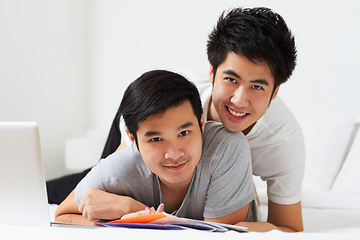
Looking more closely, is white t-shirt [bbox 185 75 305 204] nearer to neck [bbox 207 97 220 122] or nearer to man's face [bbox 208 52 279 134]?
neck [bbox 207 97 220 122]

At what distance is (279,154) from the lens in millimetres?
1625

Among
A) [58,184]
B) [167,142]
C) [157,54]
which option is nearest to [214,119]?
[167,142]

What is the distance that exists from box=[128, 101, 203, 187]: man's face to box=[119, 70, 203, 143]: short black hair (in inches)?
0.8

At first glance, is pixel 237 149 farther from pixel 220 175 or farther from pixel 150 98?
pixel 150 98

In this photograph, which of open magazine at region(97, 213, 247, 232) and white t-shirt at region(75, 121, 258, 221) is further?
white t-shirt at region(75, 121, 258, 221)

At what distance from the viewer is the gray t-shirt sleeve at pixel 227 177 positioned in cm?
130

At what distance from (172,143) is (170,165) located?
0.22ft

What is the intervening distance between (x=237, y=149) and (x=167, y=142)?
0.25 m

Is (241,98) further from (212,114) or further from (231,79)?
(212,114)

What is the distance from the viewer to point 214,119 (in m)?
1.63

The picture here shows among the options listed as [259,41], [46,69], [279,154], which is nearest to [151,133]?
[259,41]

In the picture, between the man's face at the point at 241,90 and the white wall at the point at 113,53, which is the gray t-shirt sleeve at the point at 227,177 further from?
the white wall at the point at 113,53
